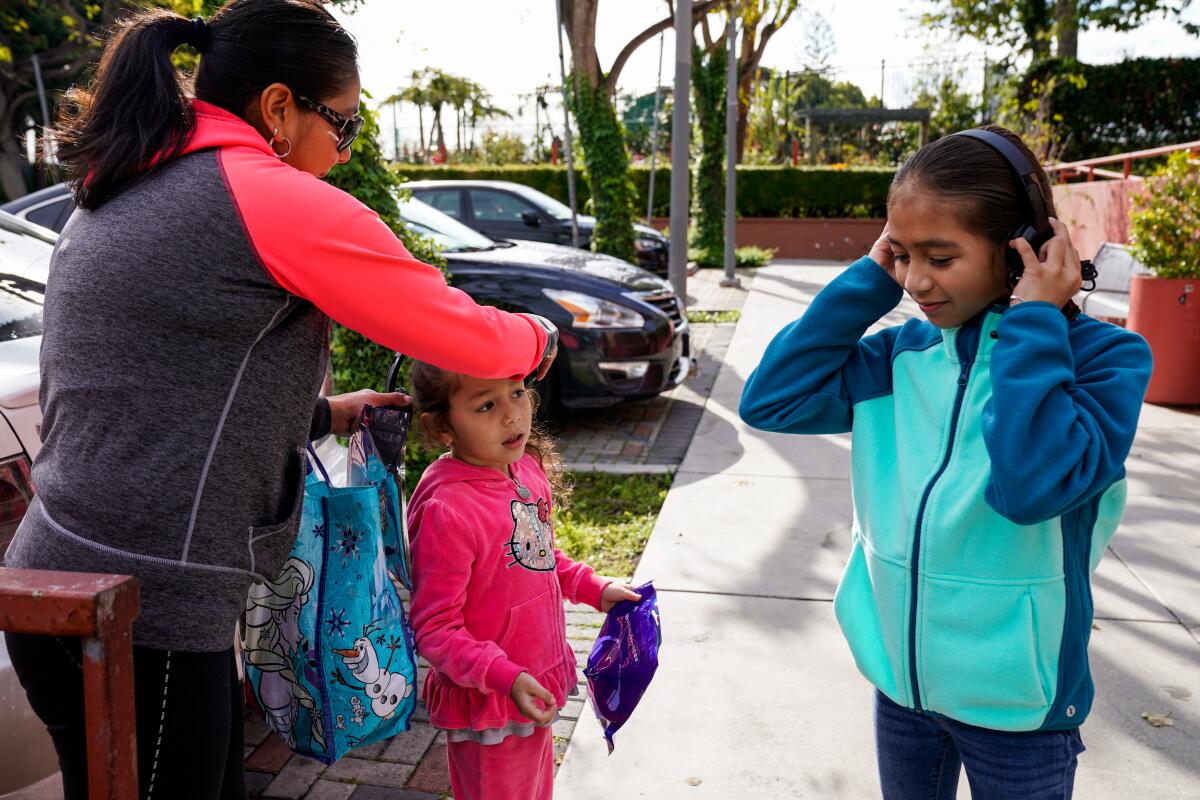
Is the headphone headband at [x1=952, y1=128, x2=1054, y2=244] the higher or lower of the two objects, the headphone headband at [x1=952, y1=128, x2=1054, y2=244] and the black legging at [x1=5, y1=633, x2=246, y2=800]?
the higher

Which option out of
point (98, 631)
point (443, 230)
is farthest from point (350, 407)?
point (443, 230)

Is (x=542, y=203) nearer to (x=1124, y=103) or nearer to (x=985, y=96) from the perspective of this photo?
(x=1124, y=103)

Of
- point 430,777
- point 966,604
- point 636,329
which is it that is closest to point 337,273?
point 966,604

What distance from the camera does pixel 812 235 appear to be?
19203 mm

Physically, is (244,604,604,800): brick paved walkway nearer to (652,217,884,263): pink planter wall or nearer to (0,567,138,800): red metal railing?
(0,567,138,800): red metal railing

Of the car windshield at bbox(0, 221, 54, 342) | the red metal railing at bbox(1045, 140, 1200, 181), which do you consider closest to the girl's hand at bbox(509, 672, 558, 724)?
the car windshield at bbox(0, 221, 54, 342)

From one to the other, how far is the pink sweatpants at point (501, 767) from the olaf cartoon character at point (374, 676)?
28cm

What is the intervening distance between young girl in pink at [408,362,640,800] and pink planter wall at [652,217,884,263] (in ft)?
57.6

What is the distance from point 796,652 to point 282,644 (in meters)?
2.22

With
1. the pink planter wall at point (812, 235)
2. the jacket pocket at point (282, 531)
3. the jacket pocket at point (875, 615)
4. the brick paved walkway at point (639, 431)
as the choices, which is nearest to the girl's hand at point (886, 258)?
the jacket pocket at point (875, 615)

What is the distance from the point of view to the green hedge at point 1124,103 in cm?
1908

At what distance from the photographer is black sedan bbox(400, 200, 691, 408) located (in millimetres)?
6250

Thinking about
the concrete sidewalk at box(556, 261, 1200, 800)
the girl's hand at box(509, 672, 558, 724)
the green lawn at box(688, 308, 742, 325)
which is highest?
the girl's hand at box(509, 672, 558, 724)

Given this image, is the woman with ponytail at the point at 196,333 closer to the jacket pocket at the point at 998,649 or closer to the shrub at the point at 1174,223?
the jacket pocket at the point at 998,649
